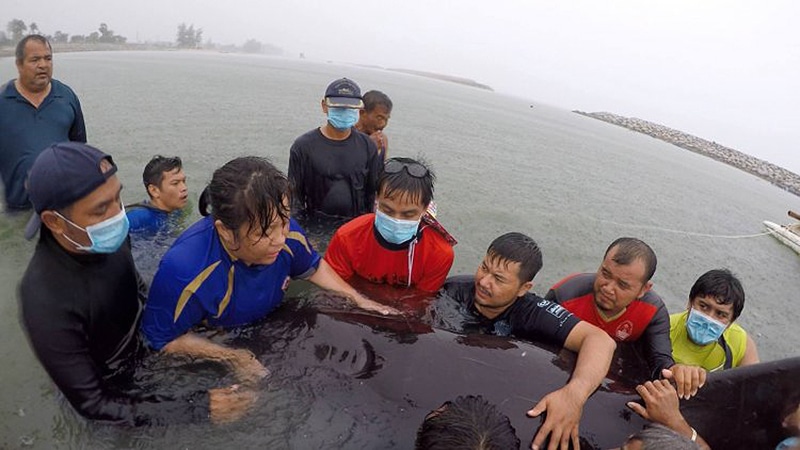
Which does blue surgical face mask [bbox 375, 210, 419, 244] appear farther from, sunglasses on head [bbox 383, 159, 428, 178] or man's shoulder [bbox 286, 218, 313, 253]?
man's shoulder [bbox 286, 218, 313, 253]

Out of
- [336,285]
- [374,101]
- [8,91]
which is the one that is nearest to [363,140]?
[374,101]

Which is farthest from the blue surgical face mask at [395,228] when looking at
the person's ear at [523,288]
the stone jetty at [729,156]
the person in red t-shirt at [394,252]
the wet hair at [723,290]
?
the stone jetty at [729,156]

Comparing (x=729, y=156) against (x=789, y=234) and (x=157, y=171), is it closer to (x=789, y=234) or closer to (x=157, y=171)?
(x=789, y=234)

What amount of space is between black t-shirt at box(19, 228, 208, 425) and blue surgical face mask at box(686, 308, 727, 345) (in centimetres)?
372

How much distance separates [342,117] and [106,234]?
10.8ft

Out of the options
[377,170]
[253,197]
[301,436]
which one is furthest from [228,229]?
[377,170]

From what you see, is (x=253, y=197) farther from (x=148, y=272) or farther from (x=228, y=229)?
(x=148, y=272)

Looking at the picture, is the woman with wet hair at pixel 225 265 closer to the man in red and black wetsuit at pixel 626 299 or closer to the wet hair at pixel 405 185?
the wet hair at pixel 405 185

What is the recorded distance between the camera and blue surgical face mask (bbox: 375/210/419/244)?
3.50 metres

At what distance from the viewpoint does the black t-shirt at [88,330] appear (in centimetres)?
212

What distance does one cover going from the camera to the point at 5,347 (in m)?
3.91

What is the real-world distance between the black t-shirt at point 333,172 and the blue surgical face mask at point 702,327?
3305mm

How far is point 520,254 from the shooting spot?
10.4 ft

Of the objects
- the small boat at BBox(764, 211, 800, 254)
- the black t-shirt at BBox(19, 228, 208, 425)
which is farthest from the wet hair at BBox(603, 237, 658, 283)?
the small boat at BBox(764, 211, 800, 254)
